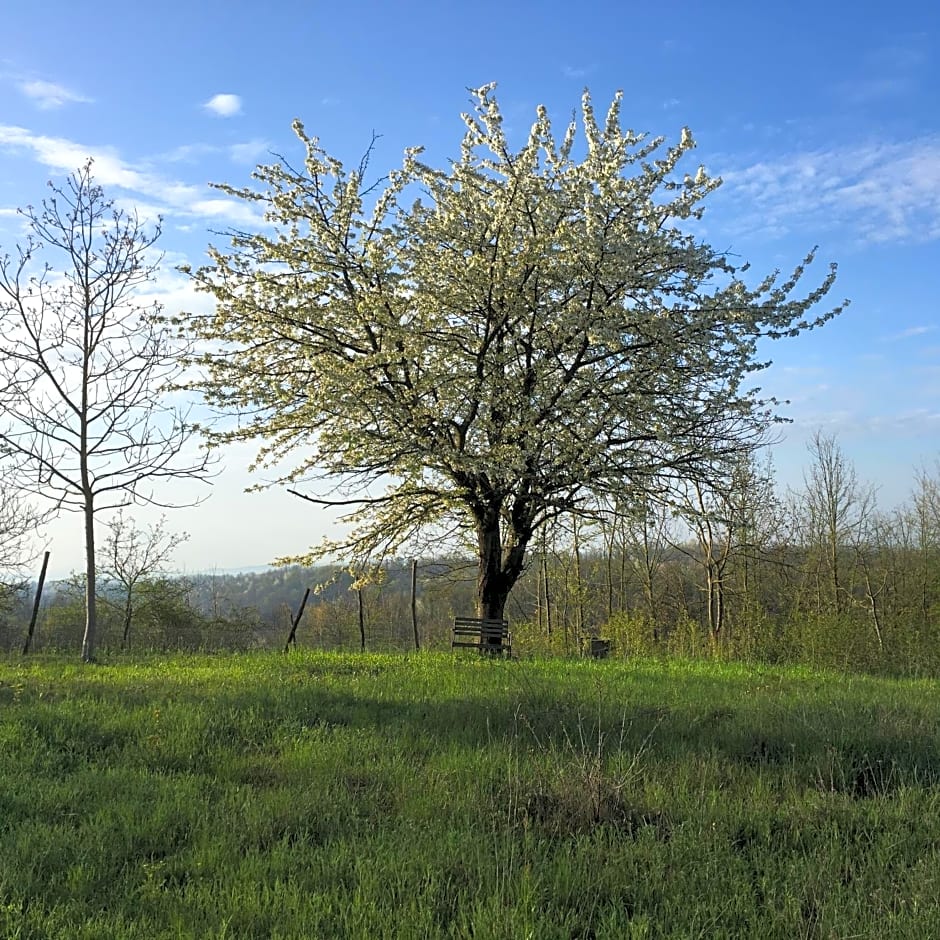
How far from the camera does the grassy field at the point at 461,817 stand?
3.76 metres

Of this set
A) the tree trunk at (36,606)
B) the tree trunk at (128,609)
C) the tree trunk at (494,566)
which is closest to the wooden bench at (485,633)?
the tree trunk at (494,566)

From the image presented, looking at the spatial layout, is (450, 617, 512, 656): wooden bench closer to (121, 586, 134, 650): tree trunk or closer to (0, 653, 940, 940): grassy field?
(0, 653, 940, 940): grassy field

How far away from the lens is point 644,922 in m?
3.62

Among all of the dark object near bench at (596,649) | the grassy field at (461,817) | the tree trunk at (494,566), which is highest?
the tree trunk at (494,566)

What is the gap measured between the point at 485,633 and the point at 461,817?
9.98 metres

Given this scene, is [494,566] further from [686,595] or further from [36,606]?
[686,595]

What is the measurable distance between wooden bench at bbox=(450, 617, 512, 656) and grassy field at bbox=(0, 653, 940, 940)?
18.9ft

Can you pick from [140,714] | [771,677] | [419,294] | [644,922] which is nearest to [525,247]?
[419,294]

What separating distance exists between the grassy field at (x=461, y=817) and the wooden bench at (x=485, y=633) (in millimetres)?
5767

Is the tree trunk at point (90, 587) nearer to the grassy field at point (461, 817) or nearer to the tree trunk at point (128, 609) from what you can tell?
the grassy field at point (461, 817)

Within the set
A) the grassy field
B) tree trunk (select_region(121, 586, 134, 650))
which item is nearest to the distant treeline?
tree trunk (select_region(121, 586, 134, 650))

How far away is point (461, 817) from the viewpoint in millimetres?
5023

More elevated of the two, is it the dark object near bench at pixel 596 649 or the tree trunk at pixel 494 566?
the tree trunk at pixel 494 566

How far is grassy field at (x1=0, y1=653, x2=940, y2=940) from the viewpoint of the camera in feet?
12.3
